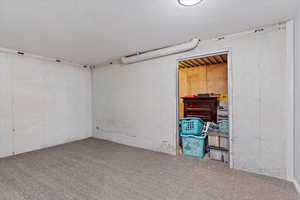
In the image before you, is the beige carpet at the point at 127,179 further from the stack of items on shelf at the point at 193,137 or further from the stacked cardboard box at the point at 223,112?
the stacked cardboard box at the point at 223,112

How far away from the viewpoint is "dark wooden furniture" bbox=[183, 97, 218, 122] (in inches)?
162

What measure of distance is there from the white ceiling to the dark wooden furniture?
213 centimetres

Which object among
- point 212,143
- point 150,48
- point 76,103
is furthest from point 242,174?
point 76,103

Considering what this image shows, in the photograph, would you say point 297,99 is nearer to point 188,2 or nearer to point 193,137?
point 193,137

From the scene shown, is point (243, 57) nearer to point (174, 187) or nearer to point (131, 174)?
point (174, 187)

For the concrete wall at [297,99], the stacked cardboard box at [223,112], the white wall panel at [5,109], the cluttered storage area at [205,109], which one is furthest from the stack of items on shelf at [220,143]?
the white wall panel at [5,109]

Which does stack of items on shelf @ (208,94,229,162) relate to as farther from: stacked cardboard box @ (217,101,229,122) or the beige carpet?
stacked cardboard box @ (217,101,229,122)

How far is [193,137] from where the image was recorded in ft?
9.80

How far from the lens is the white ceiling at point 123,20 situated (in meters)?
1.64

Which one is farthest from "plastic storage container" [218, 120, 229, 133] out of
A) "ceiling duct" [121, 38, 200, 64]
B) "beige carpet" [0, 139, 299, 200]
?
"ceiling duct" [121, 38, 200, 64]

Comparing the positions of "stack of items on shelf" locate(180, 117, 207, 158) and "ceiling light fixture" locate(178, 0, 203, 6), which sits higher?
"ceiling light fixture" locate(178, 0, 203, 6)

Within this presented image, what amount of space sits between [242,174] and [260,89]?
1.31 m

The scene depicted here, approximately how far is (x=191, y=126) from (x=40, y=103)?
140 inches

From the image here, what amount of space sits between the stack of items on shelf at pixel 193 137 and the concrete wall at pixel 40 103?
300 cm
